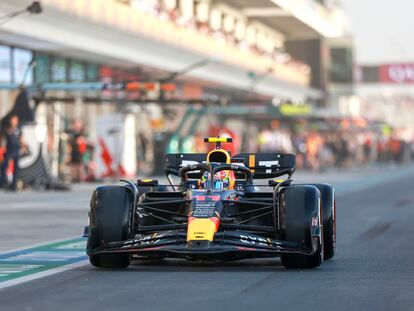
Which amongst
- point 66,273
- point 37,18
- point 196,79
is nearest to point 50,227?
point 66,273

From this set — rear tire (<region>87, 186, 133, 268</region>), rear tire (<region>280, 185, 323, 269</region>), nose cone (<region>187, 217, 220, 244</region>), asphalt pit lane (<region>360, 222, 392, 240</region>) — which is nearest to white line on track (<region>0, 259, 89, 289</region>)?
rear tire (<region>87, 186, 133, 268</region>)

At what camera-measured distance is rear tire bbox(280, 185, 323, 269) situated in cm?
1277

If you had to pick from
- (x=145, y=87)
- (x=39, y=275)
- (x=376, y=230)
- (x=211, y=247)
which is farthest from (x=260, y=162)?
(x=145, y=87)

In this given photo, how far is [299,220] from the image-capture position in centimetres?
1280

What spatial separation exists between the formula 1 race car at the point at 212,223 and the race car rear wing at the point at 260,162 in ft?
3.42

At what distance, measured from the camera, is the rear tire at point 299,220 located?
41.9 feet

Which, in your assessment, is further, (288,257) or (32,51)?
(32,51)

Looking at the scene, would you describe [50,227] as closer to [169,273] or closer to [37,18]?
[169,273]

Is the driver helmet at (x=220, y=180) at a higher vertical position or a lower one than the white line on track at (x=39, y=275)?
higher

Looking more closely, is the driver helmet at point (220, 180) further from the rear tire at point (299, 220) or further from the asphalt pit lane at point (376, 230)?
the asphalt pit lane at point (376, 230)

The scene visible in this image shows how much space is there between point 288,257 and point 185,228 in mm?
1026

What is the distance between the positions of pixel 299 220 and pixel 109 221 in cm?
181

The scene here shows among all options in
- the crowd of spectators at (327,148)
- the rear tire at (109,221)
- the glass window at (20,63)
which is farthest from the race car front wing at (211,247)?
the crowd of spectators at (327,148)

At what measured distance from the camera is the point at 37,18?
38781mm
